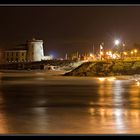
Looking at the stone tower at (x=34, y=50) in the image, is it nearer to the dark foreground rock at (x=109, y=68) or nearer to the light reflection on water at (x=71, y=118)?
the dark foreground rock at (x=109, y=68)

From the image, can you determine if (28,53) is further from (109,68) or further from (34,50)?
(109,68)

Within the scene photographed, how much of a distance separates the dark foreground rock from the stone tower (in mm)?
118792

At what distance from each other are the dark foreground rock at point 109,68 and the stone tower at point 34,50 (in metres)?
119

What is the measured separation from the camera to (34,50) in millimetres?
191125

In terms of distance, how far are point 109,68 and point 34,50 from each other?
12219 cm

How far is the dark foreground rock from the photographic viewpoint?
66875mm

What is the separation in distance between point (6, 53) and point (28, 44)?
1000cm

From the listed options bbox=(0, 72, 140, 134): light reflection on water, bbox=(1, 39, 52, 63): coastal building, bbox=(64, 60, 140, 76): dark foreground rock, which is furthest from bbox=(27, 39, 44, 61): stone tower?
bbox=(0, 72, 140, 134): light reflection on water

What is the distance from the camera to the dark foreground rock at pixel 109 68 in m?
66.9

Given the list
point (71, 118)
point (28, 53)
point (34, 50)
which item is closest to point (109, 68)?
point (71, 118)

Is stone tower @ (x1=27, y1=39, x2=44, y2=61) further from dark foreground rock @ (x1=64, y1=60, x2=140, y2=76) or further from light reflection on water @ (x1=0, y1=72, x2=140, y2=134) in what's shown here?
light reflection on water @ (x1=0, y1=72, x2=140, y2=134)
